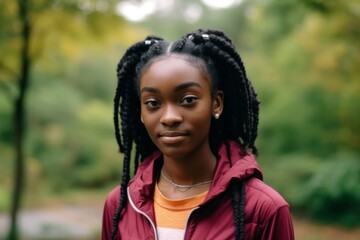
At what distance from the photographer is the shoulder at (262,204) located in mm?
1951

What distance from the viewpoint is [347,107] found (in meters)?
11.1

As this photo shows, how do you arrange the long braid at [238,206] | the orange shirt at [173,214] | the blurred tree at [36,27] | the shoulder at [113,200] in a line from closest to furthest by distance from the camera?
the long braid at [238,206] < the orange shirt at [173,214] < the shoulder at [113,200] < the blurred tree at [36,27]

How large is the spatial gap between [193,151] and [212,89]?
0.26 meters

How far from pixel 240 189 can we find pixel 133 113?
671 mm

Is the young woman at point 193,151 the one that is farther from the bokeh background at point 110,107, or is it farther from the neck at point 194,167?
the bokeh background at point 110,107

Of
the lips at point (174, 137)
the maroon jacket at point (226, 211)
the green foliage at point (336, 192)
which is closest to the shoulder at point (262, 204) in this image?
the maroon jacket at point (226, 211)

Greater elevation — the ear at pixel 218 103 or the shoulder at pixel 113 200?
the ear at pixel 218 103

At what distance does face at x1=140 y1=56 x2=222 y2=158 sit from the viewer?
6.59 ft

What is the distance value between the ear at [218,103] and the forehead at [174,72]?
10 cm

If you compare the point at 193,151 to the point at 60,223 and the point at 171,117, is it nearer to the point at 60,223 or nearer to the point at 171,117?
the point at 171,117

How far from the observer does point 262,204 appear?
1.97 metres

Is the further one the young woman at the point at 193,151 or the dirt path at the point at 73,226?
the dirt path at the point at 73,226

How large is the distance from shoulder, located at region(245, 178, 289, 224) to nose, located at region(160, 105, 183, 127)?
0.38m

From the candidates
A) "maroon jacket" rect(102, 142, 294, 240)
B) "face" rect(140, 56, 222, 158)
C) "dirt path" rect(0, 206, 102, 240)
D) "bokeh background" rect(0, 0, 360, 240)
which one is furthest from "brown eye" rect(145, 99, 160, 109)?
"dirt path" rect(0, 206, 102, 240)
